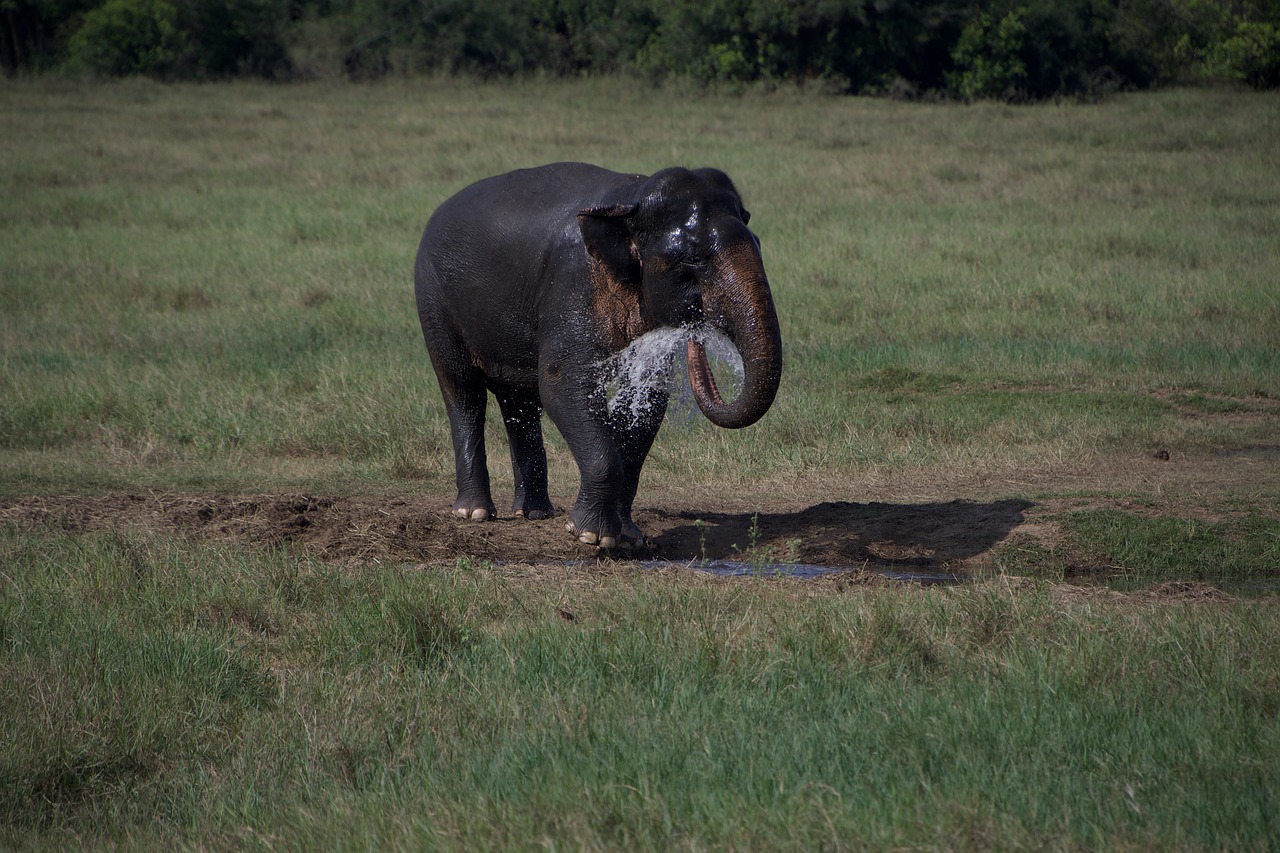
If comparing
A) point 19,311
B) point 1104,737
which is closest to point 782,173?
point 19,311

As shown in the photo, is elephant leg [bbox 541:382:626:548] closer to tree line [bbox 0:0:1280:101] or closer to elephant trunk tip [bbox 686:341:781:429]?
elephant trunk tip [bbox 686:341:781:429]

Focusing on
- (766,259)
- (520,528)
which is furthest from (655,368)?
(766,259)

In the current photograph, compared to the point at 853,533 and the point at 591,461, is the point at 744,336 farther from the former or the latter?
the point at 853,533

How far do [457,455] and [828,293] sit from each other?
21.8ft

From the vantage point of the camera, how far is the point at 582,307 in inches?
277

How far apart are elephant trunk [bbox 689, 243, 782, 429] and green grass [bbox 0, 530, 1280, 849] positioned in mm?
791

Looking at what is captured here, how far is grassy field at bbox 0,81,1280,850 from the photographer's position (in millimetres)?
3975

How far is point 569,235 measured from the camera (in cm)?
718

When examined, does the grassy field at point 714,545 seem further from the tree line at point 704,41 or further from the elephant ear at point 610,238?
the tree line at point 704,41

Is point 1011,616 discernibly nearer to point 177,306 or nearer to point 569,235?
point 569,235

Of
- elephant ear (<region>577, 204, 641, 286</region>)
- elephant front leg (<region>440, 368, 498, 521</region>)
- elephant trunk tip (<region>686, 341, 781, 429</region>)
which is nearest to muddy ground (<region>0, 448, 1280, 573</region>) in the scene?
elephant front leg (<region>440, 368, 498, 521</region>)

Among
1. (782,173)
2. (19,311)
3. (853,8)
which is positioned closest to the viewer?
(19,311)

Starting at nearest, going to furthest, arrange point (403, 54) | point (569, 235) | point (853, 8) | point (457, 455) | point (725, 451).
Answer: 1. point (569, 235)
2. point (457, 455)
3. point (725, 451)
4. point (853, 8)
5. point (403, 54)

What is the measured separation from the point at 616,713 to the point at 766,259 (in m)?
11.6
